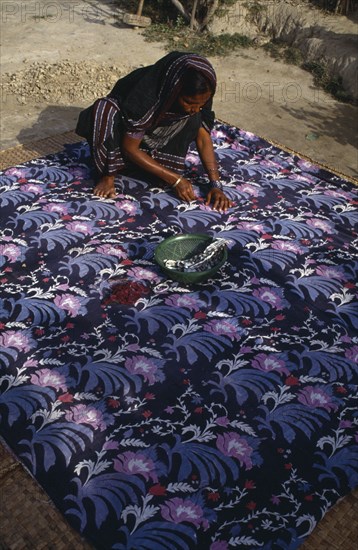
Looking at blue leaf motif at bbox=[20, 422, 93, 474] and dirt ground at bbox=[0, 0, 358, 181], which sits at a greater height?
dirt ground at bbox=[0, 0, 358, 181]

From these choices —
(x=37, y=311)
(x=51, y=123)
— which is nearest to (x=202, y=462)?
(x=37, y=311)

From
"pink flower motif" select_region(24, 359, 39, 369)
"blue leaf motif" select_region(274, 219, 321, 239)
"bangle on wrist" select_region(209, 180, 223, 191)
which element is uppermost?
"bangle on wrist" select_region(209, 180, 223, 191)

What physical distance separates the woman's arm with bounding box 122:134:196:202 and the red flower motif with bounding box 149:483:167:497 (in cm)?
188

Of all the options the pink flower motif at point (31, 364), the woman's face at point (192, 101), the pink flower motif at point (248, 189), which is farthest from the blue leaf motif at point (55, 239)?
the pink flower motif at point (248, 189)

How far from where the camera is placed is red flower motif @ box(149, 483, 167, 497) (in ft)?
5.60

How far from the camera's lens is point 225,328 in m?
2.33

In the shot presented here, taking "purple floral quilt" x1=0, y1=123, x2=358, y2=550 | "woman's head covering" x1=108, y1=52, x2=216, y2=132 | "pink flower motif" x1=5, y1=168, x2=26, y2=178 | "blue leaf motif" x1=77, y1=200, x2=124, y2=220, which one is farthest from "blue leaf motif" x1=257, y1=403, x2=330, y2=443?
"pink flower motif" x1=5, y1=168, x2=26, y2=178

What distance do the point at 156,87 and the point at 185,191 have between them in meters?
0.64

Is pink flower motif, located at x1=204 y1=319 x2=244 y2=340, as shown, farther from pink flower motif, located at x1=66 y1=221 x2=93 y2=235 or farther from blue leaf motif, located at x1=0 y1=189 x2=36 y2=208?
blue leaf motif, located at x1=0 y1=189 x2=36 y2=208

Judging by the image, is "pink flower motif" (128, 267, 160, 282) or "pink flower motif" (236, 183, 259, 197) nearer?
"pink flower motif" (128, 267, 160, 282)

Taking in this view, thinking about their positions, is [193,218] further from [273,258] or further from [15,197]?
[15,197]

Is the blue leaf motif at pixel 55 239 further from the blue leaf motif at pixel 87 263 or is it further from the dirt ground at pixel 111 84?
the dirt ground at pixel 111 84

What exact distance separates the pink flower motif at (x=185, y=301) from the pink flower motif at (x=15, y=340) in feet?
2.25

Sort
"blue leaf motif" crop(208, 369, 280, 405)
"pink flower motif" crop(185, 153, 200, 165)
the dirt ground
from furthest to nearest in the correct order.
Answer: the dirt ground < "pink flower motif" crop(185, 153, 200, 165) < "blue leaf motif" crop(208, 369, 280, 405)
